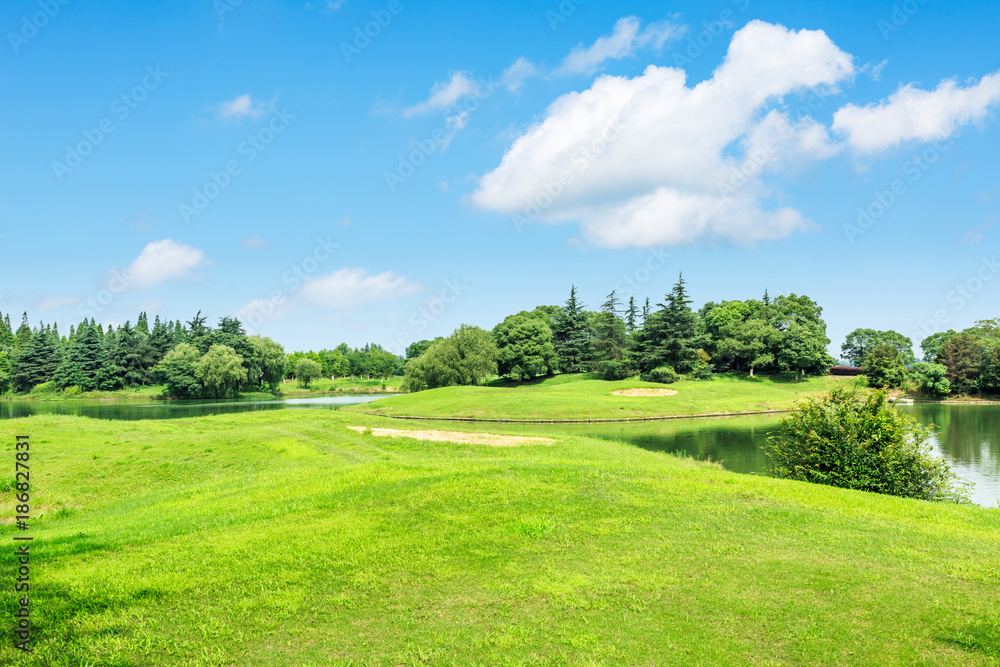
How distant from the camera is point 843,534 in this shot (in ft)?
33.8

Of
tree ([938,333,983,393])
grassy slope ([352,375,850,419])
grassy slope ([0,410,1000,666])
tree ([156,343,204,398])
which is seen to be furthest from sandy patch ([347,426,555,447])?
tree ([938,333,983,393])

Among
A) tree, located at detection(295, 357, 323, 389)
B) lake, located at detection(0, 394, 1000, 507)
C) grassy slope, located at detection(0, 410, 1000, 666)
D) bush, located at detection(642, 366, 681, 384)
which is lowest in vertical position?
lake, located at detection(0, 394, 1000, 507)

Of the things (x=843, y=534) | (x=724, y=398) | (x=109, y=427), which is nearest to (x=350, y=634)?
(x=843, y=534)

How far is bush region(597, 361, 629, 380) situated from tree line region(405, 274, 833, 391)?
157 mm

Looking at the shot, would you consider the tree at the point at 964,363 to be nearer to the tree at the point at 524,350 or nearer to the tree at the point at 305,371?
the tree at the point at 524,350

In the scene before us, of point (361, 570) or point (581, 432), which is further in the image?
point (581, 432)

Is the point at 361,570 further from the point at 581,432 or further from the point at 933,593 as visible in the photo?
the point at 581,432

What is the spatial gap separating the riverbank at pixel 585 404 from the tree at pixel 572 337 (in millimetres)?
32118

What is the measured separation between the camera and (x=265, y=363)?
328 feet

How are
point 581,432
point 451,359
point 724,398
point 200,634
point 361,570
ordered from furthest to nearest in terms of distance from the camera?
point 451,359
point 724,398
point 581,432
point 361,570
point 200,634

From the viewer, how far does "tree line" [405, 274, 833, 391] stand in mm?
74625

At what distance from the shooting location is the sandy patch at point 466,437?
960 inches

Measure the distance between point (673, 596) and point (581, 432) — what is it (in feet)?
104

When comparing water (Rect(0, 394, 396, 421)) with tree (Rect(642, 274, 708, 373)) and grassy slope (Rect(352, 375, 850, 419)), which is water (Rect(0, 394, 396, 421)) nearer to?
grassy slope (Rect(352, 375, 850, 419))
